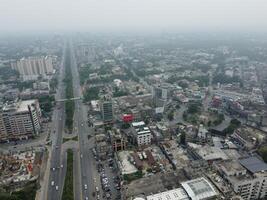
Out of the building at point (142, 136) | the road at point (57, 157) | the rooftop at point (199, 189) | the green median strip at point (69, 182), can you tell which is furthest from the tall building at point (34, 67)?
the rooftop at point (199, 189)

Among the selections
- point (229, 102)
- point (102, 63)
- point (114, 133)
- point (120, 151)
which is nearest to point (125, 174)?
point (120, 151)

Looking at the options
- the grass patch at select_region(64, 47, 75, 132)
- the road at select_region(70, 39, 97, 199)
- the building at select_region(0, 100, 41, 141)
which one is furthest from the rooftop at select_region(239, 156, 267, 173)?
the building at select_region(0, 100, 41, 141)

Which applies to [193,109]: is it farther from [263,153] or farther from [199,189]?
[199,189]

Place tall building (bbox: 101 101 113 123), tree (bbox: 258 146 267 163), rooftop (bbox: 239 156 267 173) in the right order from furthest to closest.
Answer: tall building (bbox: 101 101 113 123), tree (bbox: 258 146 267 163), rooftop (bbox: 239 156 267 173)

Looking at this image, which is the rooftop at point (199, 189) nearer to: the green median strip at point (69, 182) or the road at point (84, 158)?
the road at point (84, 158)

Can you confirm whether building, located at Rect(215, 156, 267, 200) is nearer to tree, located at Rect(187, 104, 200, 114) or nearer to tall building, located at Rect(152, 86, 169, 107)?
tree, located at Rect(187, 104, 200, 114)

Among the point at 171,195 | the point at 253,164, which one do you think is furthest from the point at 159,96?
the point at 171,195

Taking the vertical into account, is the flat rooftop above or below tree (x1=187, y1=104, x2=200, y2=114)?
above
